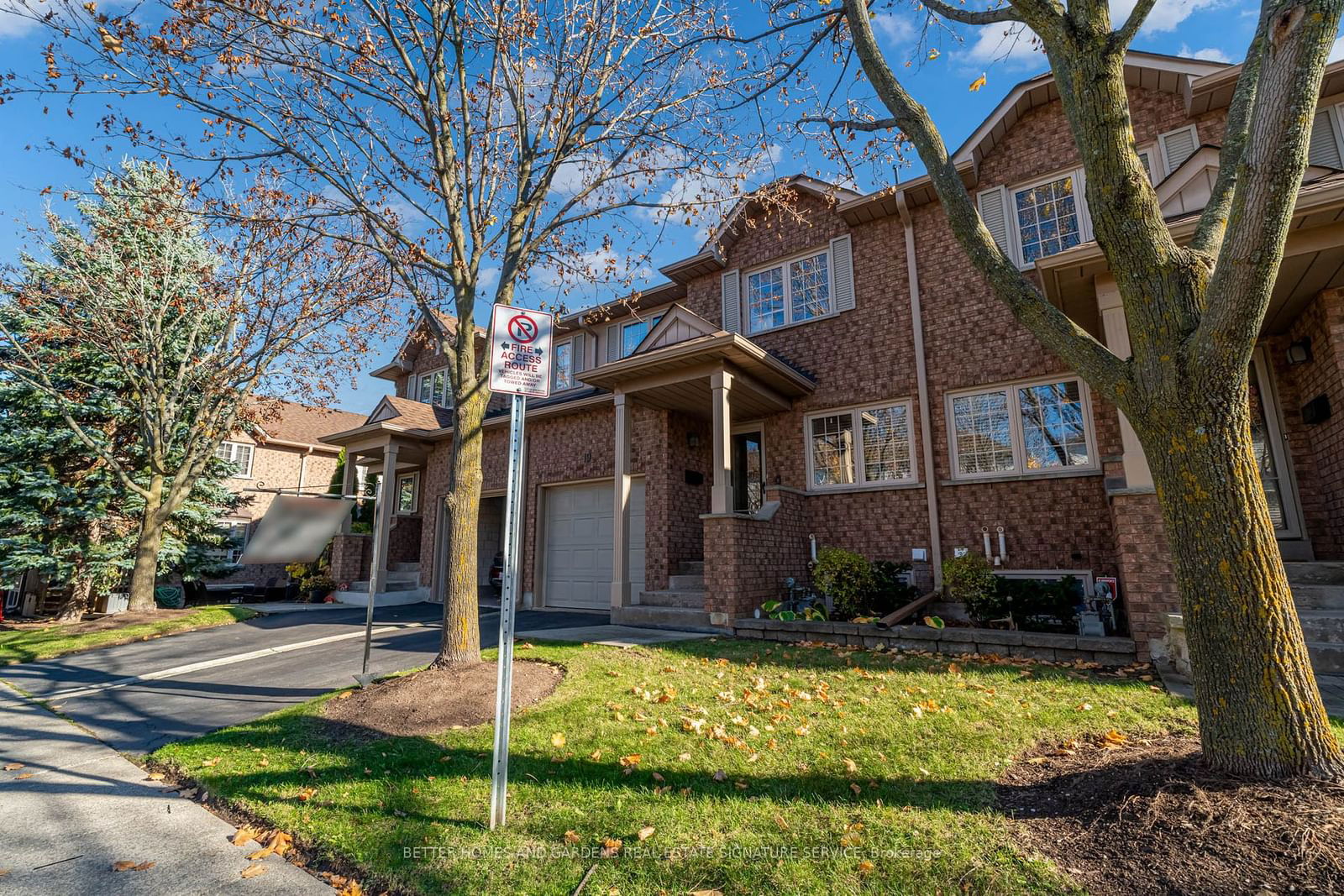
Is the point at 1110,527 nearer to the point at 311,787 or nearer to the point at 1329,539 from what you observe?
the point at 1329,539

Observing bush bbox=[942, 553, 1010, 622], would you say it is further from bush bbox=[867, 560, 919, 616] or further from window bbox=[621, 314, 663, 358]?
window bbox=[621, 314, 663, 358]

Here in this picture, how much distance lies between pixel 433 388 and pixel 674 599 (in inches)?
488

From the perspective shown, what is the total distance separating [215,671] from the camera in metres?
7.37

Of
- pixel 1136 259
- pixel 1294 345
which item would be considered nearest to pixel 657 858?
pixel 1136 259

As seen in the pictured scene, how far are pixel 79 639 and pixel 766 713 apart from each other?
11475 millimetres

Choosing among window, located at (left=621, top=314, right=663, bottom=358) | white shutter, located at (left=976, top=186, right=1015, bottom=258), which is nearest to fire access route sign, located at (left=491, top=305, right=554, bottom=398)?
white shutter, located at (left=976, top=186, right=1015, bottom=258)

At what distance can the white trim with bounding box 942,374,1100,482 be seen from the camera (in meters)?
8.30

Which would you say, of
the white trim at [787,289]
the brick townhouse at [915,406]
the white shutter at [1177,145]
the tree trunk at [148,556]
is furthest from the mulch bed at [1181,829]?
the tree trunk at [148,556]

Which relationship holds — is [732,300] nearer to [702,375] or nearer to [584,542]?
[702,375]

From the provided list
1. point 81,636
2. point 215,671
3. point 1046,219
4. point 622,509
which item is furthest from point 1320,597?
point 81,636

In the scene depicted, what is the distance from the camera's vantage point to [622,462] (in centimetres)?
1053

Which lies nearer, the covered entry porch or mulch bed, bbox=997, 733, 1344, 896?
mulch bed, bbox=997, 733, 1344, 896

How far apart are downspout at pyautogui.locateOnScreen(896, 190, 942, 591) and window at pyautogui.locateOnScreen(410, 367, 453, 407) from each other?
523 inches

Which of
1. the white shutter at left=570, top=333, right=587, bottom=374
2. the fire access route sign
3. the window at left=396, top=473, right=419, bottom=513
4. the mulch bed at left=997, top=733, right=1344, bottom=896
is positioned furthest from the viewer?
the window at left=396, top=473, right=419, bottom=513
